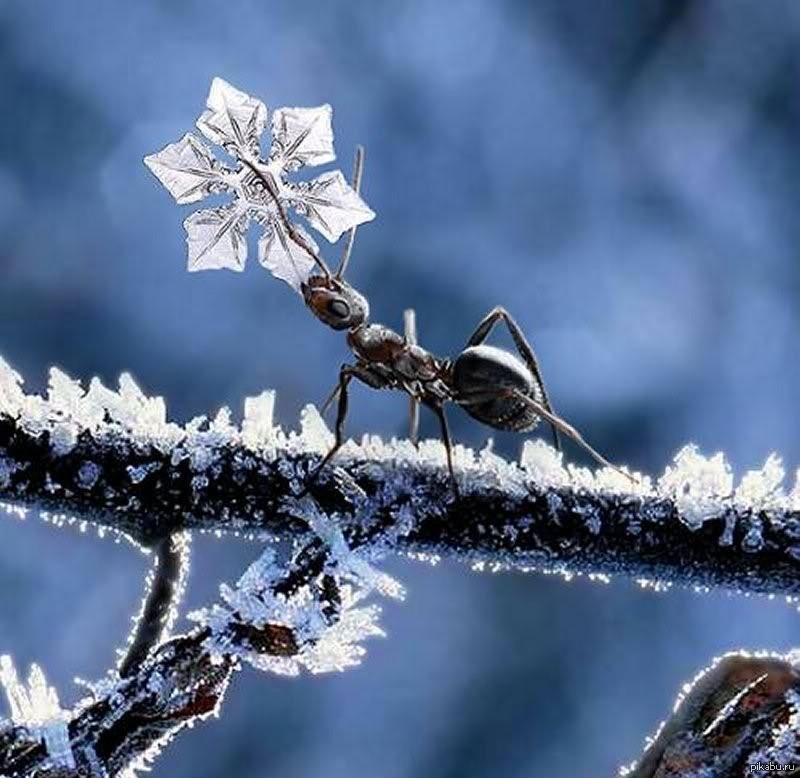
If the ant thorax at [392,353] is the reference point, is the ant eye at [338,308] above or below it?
below

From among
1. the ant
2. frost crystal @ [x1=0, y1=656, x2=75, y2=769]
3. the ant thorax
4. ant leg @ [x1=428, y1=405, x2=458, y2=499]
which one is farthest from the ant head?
frost crystal @ [x1=0, y1=656, x2=75, y2=769]

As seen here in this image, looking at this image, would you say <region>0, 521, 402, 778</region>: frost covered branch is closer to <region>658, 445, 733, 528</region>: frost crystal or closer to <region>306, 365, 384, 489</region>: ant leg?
<region>306, 365, 384, 489</region>: ant leg

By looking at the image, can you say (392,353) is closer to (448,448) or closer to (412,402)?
(412,402)

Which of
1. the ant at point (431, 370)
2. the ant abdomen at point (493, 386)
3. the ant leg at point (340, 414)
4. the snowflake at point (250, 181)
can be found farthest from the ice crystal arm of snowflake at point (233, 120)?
the ant abdomen at point (493, 386)

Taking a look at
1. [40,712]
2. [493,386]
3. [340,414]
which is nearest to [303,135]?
[340,414]

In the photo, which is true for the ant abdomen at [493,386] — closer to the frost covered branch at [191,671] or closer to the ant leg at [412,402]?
the ant leg at [412,402]

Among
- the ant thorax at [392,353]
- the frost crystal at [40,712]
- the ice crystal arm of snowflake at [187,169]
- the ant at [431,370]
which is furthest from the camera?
the ant thorax at [392,353]
